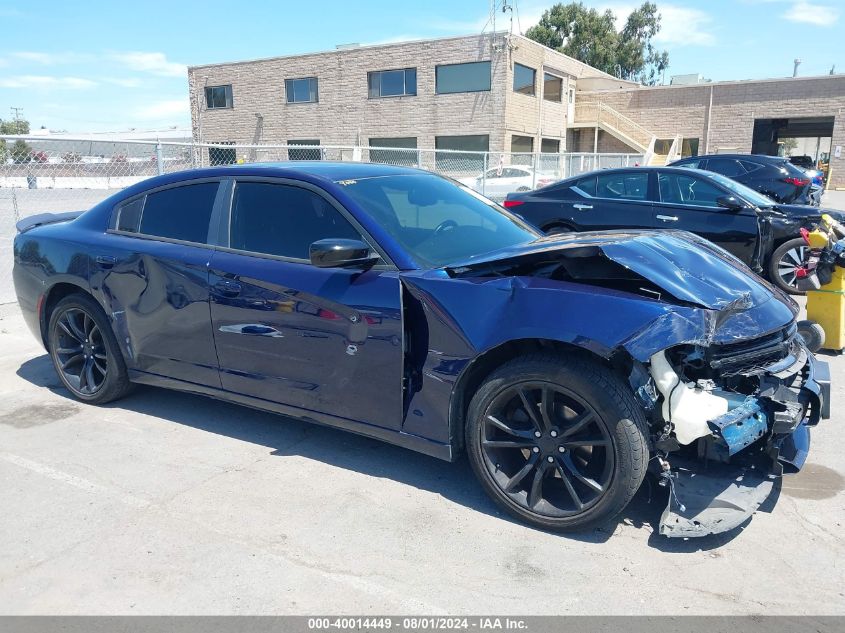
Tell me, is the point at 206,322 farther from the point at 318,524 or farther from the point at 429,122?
the point at 429,122

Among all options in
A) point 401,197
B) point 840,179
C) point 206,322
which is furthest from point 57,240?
point 840,179

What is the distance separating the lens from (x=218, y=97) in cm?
3584

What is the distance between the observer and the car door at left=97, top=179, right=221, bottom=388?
409cm

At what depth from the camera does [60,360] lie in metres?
4.99

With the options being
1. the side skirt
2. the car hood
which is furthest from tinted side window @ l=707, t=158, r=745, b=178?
the side skirt

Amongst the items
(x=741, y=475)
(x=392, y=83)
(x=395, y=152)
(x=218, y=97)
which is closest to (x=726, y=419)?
(x=741, y=475)

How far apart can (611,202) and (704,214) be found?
1.20 metres

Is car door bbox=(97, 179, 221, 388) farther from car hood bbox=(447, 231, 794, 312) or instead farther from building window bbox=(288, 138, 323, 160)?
building window bbox=(288, 138, 323, 160)

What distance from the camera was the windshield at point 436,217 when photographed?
364 centimetres

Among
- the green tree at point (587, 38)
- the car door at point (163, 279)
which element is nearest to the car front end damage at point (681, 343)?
the car door at point (163, 279)

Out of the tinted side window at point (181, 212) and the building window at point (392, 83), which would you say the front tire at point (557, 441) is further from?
the building window at point (392, 83)

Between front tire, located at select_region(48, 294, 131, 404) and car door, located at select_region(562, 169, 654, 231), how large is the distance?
6322 millimetres

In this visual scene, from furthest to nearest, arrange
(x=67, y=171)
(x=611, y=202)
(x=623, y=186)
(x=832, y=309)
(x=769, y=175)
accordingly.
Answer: (x=769, y=175) < (x=67, y=171) < (x=623, y=186) < (x=611, y=202) < (x=832, y=309)

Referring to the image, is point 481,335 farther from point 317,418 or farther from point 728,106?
point 728,106
